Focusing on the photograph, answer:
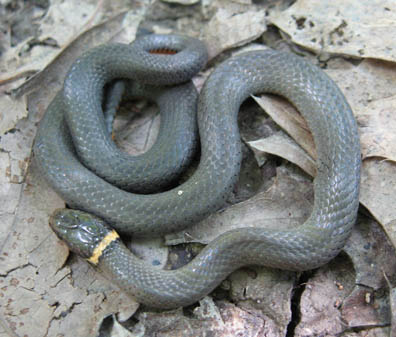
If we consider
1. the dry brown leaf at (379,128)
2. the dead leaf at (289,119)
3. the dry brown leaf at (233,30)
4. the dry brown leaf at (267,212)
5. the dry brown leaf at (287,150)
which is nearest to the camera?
the dry brown leaf at (379,128)

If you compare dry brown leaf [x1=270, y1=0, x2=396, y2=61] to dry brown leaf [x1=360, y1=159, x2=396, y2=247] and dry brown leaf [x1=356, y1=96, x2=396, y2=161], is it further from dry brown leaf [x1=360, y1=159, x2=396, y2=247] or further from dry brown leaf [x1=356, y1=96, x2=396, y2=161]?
dry brown leaf [x1=360, y1=159, x2=396, y2=247]

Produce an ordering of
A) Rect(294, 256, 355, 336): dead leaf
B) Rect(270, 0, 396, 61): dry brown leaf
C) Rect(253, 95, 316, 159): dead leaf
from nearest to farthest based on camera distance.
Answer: Rect(294, 256, 355, 336): dead leaf < Rect(253, 95, 316, 159): dead leaf < Rect(270, 0, 396, 61): dry brown leaf

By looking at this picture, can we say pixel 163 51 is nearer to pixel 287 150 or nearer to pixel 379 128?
pixel 287 150

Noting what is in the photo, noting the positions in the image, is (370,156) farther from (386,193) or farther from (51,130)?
(51,130)

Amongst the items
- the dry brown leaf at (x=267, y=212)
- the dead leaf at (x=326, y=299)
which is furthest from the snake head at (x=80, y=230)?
the dead leaf at (x=326, y=299)

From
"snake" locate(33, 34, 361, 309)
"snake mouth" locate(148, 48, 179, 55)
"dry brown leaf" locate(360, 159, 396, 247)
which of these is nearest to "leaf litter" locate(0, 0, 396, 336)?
"dry brown leaf" locate(360, 159, 396, 247)

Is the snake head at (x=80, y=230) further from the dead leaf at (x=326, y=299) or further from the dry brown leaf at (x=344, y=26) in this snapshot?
the dry brown leaf at (x=344, y=26)

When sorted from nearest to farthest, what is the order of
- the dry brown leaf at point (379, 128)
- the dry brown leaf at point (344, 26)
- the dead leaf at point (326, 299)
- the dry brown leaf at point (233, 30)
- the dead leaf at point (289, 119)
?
the dead leaf at point (326, 299) → the dry brown leaf at point (379, 128) → the dead leaf at point (289, 119) → the dry brown leaf at point (344, 26) → the dry brown leaf at point (233, 30)
